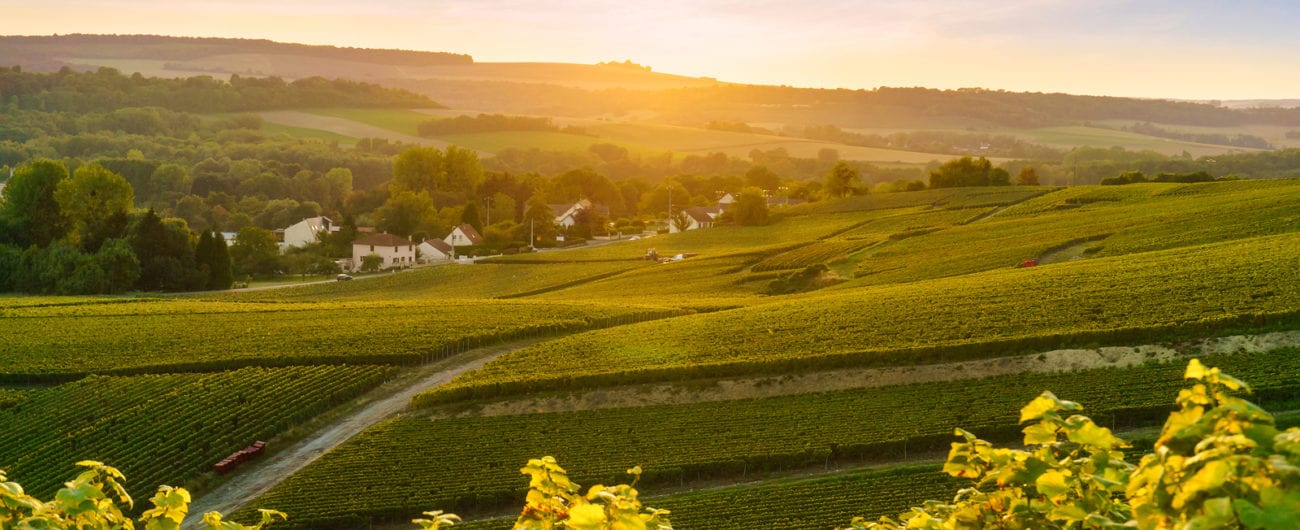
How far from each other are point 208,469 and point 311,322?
22.3 meters

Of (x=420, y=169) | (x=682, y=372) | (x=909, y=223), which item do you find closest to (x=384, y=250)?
(x=420, y=169)

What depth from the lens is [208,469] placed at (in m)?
34.8

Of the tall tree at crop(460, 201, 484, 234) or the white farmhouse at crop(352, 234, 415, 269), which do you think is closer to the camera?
the white farmhouse at crop(352, 234, 415, 269)

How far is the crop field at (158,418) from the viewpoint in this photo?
34625 millimetres

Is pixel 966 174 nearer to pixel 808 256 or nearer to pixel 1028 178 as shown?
pixel 1028 178

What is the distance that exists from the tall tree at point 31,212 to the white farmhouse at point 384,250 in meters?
27.0

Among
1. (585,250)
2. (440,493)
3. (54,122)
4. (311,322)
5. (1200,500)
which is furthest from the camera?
(54,122)

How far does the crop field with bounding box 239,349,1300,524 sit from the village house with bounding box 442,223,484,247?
Answer: 77.6m

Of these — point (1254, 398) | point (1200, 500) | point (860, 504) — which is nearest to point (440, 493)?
point (860, 504)

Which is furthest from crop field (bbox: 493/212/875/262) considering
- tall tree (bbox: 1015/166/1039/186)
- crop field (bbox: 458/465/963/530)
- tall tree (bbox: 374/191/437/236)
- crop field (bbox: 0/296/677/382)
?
crop field (bbox: 458/465/963/530)

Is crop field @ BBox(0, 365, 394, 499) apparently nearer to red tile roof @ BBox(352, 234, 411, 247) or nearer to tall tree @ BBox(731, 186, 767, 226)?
red tile roof @ BBox(352, 234, 411, 247)

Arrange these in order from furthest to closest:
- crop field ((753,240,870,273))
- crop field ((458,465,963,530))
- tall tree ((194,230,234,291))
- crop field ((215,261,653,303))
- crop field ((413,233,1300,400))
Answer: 1. tall tree ((194,230,234,291))
2. crop field ((215,261,653,303))
3. crop field ((753,240,870,273))
4. crop field ((413,233,1300,400))
5. crop field ((458,465,963,530))

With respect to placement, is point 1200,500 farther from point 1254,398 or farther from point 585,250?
point 585,250

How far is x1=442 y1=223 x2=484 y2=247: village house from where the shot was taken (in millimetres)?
114125
